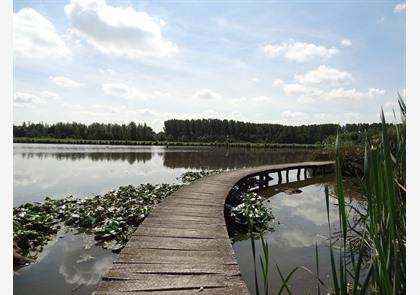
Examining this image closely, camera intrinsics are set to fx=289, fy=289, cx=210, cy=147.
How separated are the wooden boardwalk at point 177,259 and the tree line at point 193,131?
7202 centimetres

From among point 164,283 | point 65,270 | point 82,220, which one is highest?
point 164,283

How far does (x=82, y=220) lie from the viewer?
705 centimetres

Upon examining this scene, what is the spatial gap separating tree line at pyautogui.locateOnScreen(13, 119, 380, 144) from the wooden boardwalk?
7202 cm

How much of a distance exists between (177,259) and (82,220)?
4.37 m

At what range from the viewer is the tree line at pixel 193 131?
77125mm

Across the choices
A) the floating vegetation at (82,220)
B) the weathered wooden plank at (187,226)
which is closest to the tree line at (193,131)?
the floating vegetation at (82,220)

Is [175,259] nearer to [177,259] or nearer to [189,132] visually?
[177,259]

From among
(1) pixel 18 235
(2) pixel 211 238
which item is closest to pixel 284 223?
(2) pixel 211 238

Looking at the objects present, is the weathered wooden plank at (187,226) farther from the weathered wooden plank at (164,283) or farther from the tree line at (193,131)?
the tree line at (193,131)

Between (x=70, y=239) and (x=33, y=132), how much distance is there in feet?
259

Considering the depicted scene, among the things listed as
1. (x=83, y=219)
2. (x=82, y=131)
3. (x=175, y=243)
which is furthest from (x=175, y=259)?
(x=82, y=131)

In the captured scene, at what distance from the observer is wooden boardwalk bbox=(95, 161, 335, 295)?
295 centimetres

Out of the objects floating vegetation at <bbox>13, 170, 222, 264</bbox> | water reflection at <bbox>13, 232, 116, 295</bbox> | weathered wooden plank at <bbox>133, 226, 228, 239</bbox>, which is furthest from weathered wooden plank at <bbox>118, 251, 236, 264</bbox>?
floating vegetation at <bbox>13, 170, 222, 264</bbox>

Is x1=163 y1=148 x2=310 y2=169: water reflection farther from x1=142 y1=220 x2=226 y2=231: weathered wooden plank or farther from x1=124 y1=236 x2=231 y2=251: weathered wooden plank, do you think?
x1=124 y1=236 x2=231 y2=251: weathered wooden plank
